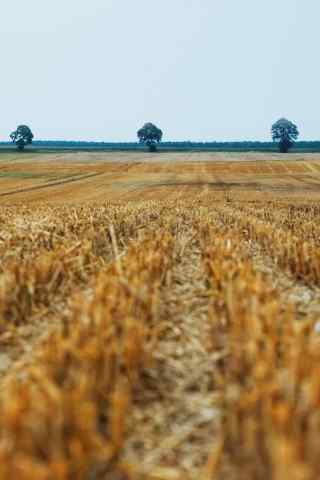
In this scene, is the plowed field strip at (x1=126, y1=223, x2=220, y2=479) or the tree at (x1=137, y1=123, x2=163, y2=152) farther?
the tree at (x1=137, y1=123, x2=163, y2=152)

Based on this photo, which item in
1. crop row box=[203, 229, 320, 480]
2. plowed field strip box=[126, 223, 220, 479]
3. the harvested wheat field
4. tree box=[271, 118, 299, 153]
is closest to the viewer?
crop row box=[203, 229, 320, 480]

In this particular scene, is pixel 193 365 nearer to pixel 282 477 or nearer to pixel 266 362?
pixel 266 362

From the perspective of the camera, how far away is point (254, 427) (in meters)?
1.96

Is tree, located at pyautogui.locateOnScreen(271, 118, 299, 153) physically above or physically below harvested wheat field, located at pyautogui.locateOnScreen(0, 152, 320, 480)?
above

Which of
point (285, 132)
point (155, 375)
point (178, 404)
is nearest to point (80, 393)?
point (178, 404)

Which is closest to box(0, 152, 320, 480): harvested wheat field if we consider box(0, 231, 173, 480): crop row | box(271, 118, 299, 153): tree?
box(0, 231, 173, 480): crop row

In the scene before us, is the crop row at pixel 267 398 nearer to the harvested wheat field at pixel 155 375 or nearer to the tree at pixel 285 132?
the harvested wheat field at pixel 155 375

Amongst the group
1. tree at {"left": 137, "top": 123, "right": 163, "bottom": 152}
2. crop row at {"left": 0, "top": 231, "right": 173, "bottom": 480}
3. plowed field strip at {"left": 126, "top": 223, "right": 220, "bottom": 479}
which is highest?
tree at {"left": 137, "top": 123, "right": 163, "bottom": 152}

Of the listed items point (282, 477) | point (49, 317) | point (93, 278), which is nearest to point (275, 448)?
point (282, 477)

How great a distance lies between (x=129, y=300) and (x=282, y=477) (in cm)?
206

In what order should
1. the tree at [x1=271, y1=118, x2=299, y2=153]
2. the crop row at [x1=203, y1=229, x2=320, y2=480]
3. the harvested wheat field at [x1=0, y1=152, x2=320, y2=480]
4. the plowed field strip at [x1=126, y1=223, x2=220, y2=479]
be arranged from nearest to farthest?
the crop row at [x1=203, y1=229, x2=320, y2=480], the harvested wheat field at [x1=0, y1=152, x2=320, y2=480], the plowed field strip at [x1=126, y1=223, x2=220, y2=479], the tree at [x1=271, y1=118, x2=299, y2=153]

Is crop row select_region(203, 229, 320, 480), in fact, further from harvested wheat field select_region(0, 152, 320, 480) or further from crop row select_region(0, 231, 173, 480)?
crop row select_region(0, 231, 173, 480)

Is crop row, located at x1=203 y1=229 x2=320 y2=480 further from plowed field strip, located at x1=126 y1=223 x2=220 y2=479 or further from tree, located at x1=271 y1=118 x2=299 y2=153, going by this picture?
tree, located at x1=271 y1=118 x2=299 y2=153

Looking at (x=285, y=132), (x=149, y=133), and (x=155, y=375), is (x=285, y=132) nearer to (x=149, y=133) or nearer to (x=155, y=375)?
(x=149, y=133)
